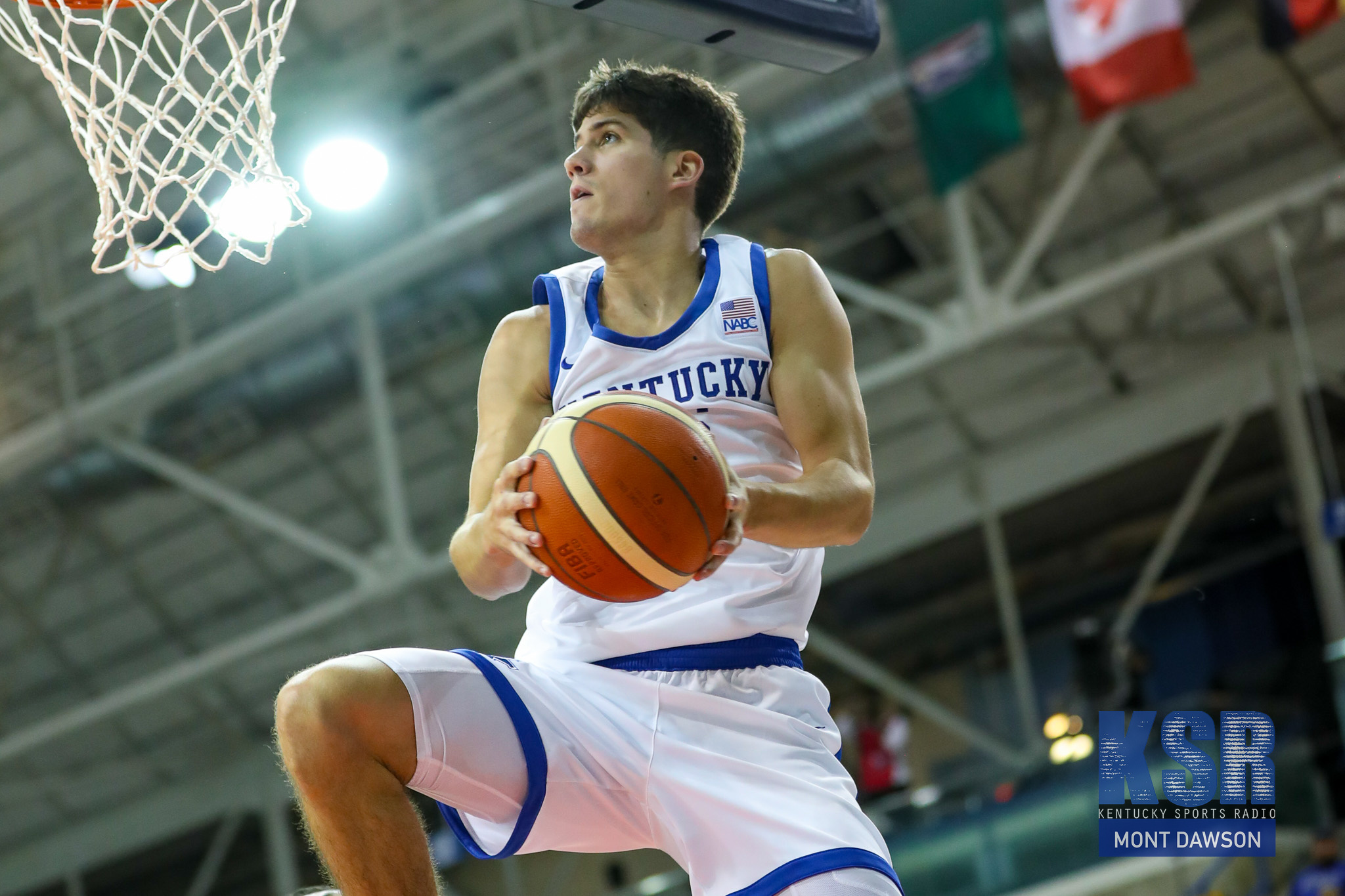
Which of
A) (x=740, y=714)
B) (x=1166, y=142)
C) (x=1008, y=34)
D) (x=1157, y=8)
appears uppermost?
(x=1166, y=142)

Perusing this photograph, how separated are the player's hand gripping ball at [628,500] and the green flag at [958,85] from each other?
869 cm

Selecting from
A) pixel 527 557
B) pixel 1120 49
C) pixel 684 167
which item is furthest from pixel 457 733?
pixel 1120 49

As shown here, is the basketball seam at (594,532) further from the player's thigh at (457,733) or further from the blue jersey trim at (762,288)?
the blue jersey trim at (762,288)

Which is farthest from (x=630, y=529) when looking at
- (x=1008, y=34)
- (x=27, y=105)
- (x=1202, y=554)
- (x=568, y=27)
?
(x=1202, y=554)

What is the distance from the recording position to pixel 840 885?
2703 millimetres

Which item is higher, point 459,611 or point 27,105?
point 27,105

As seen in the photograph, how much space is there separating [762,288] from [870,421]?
1516 centimetres

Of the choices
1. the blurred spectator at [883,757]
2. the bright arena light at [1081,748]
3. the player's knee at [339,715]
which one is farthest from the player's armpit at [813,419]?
the blurred spectator at [883,757]

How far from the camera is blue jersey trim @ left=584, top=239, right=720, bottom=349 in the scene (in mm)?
3096

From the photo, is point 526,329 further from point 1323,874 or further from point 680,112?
point 1323,874

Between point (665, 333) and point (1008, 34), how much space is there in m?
10.5

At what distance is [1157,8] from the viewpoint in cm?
1009

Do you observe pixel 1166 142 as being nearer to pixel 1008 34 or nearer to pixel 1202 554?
pixel 1008 34

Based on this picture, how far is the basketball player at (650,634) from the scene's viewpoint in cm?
261
